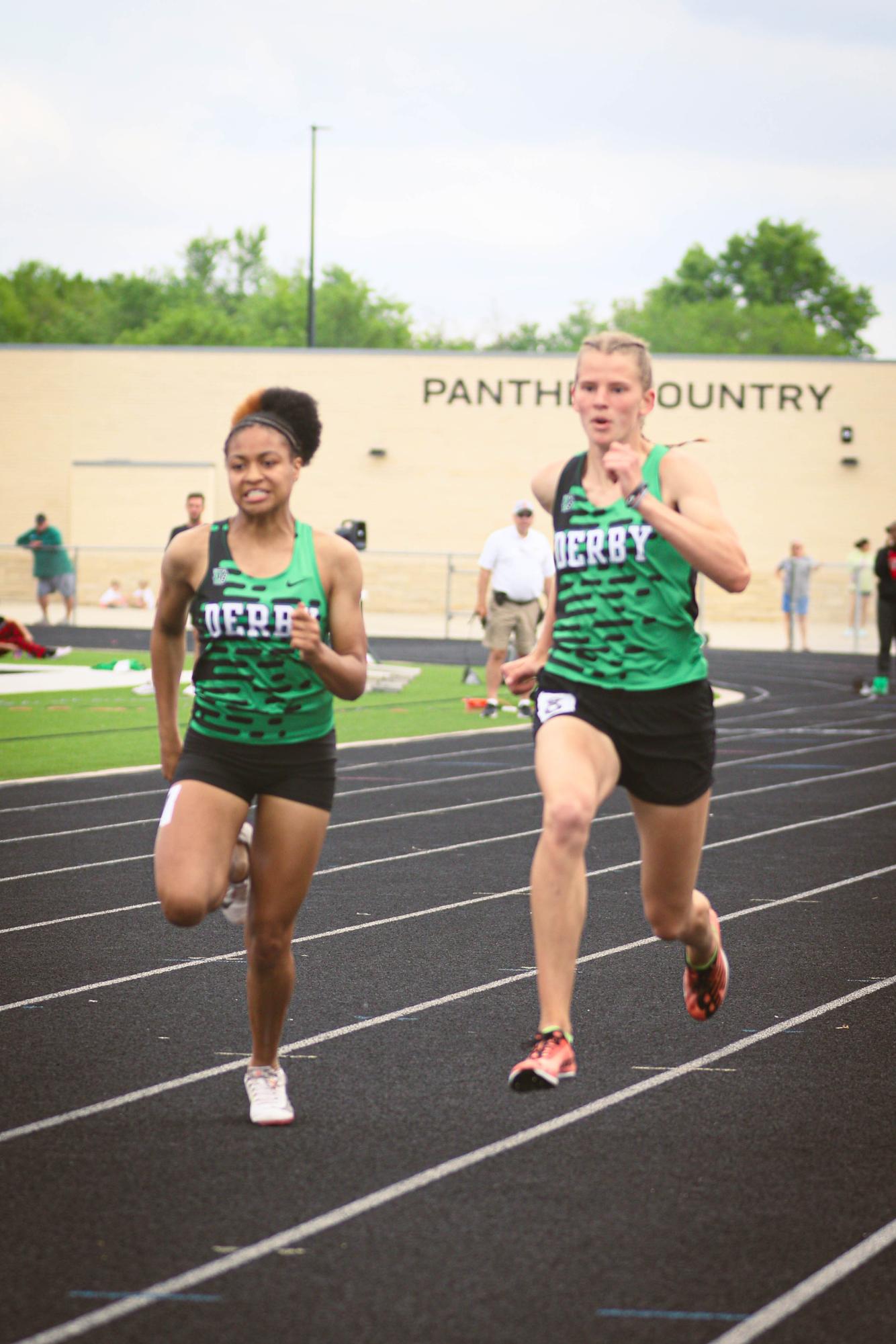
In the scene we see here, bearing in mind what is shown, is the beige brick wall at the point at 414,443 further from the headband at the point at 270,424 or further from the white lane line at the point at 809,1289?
the white lane line at the point at 809,1289

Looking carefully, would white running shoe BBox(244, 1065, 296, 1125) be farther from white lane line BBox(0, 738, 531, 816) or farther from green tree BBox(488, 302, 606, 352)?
green tree BBox(488, 302, 606, 352)

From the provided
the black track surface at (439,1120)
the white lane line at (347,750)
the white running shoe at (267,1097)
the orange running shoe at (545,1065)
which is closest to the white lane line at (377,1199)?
the black track surface at (439,1120)

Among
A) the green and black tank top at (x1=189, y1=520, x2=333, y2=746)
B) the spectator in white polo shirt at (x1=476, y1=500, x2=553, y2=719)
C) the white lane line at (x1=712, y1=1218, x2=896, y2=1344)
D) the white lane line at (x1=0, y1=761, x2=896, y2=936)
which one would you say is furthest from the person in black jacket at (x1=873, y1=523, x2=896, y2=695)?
the white lane line at (x1=712, y1=1218, x2=896, y2=1344)

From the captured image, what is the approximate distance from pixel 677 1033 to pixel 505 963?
46.7 inches

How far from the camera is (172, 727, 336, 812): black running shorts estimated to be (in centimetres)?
473

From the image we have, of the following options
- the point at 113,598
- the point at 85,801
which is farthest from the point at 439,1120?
the point at 113,598

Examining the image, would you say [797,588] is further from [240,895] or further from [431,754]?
[240,895]

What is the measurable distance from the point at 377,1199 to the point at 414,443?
3908 centimetres

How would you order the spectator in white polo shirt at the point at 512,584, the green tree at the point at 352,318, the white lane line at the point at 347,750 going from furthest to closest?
the green tree at the point at 352,318 → the spectator in white polo shirt at the point at 512,584 → the white lane line at the point at 347,750

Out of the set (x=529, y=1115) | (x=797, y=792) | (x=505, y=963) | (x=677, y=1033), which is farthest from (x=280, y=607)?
(x=797, y=792)

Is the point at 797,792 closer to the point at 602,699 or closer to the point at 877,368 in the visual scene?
the point at 602,699

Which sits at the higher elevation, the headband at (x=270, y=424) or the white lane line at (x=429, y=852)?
the headband at (x=270, y=424)

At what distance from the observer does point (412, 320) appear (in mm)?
98062

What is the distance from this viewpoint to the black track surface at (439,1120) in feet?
11.7
